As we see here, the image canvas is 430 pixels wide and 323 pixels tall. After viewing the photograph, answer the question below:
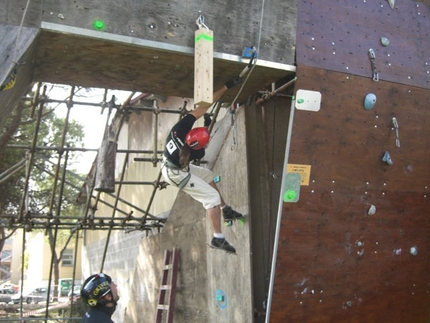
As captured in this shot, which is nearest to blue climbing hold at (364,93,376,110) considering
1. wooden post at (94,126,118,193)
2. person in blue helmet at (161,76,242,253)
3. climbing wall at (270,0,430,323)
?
climbing wall at (270,0,430,323)

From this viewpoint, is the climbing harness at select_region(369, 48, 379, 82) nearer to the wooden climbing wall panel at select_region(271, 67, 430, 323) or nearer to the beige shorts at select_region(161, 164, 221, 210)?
the wooden climbing wall panel at select_region(271, 67, 430, 323)

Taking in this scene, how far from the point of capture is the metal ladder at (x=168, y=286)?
989cm

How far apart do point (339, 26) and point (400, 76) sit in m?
1.03

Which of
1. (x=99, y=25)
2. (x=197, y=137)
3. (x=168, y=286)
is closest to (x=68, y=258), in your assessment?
(x=168, y=286)

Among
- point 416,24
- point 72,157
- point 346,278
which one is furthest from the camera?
point 72,157

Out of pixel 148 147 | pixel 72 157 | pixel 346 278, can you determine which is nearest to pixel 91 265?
pixel 72 157

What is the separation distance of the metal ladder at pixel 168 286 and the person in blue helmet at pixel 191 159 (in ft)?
11.9

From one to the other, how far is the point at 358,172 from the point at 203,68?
2467mm

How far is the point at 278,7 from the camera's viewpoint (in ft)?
20.7

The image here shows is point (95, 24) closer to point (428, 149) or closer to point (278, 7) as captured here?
point (278, 7)

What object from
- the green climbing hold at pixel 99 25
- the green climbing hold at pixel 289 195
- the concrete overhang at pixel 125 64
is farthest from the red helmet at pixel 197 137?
the green climbing hold at pixel 99 25

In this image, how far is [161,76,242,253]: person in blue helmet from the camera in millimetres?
6328

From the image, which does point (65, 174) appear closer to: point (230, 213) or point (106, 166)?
point (106, 166)

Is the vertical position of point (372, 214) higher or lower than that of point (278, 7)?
Answer: lower
